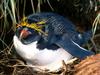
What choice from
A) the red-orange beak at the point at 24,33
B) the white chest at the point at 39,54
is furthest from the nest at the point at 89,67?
the red-orange beak at the point at 24,33

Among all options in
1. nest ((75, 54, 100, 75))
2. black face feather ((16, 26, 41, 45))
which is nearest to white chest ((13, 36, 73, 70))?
black face feather ((16, 26, 41, 45))

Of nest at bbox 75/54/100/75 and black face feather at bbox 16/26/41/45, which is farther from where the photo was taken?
black face feather at bbox 16/26/41/45

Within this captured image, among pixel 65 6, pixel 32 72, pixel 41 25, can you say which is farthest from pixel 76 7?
pixel 32 72

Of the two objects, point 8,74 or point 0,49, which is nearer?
point 8,74

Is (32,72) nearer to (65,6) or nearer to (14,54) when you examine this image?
(14,54)

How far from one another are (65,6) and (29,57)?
52 centimetres

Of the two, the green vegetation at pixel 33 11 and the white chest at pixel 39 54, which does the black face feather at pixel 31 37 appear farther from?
the green vegetation at pixel 33 11

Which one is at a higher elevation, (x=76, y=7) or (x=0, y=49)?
(x=76, y=7)

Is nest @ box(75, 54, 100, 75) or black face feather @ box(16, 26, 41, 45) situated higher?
black face feather @ box(16, 26, 41, 45)

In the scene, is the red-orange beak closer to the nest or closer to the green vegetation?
the green vegetation

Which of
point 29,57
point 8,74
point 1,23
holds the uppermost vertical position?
point 1,23

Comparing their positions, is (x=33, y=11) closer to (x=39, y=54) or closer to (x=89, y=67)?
(x=39, y=54)

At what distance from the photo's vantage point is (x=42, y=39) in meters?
1.68

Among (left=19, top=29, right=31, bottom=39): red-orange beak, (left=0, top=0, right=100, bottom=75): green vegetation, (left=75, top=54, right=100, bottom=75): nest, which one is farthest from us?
(left=0, top=0, right=100, bottom=75): green vegetation
